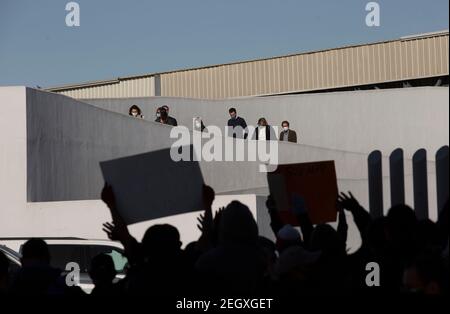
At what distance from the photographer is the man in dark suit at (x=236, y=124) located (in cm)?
2781

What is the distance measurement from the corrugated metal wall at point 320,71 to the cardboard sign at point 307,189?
1032 inches

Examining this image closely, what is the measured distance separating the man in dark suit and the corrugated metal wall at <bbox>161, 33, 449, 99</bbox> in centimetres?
971

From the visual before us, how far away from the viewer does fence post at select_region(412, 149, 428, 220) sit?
9938 millimetres

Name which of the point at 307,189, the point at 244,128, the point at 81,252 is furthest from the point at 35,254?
the point at 244,128

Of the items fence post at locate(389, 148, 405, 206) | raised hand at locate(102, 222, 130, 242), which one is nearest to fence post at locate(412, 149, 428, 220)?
fence post at locate(389, 148, 405, 206)

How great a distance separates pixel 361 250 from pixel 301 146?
1856cm

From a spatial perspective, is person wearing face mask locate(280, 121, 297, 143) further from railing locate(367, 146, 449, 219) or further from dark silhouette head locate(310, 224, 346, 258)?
dark silhouette head locate(310, 224, 346, 258)

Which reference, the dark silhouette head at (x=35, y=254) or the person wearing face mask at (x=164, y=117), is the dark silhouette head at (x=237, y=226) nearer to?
the dark silhouette head at (x=35, y=254)

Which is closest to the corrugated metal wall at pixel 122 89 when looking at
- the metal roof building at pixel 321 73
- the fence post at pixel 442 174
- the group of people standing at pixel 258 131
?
the metal roof building at pixel 321 73

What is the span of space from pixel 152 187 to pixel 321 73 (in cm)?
2060

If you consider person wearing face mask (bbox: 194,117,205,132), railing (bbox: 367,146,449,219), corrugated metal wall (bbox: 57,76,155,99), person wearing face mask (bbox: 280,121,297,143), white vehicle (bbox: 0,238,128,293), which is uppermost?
corrugated metal wall (bbox: 57,76,155,99)

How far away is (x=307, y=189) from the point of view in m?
9.81

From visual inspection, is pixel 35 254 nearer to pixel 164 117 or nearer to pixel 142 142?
pixel 142 142

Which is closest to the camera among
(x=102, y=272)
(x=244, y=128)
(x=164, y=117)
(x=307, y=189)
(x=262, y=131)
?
(x=102, y=272)
